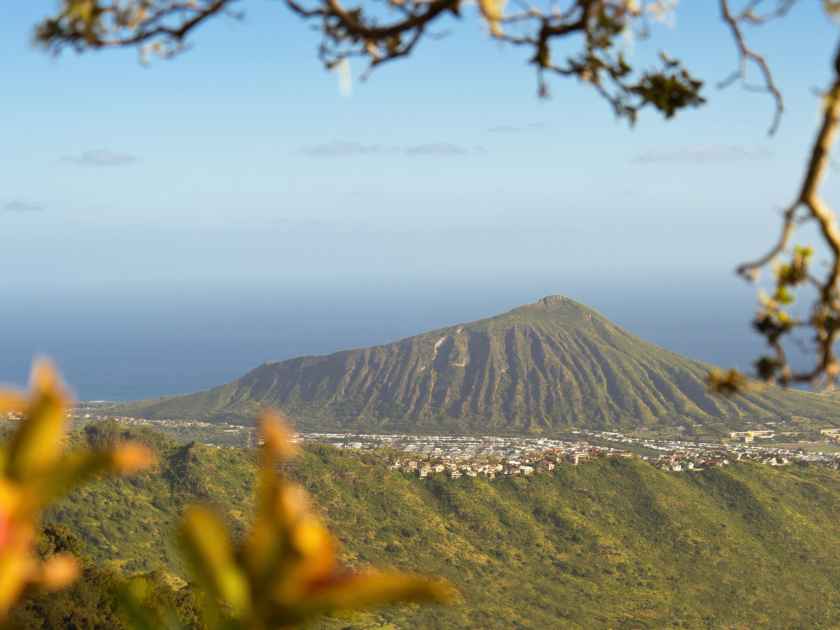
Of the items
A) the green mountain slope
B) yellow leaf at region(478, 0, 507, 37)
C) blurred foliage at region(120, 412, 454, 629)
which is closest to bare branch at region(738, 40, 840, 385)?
yellow leaf at region(478, 0, 507, 37)

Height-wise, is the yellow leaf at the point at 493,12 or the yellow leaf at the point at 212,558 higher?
the yellow leaf at the point at 493,12

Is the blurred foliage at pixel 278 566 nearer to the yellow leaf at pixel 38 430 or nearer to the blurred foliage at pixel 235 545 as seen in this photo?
the blurred foliage at pixel 235 545

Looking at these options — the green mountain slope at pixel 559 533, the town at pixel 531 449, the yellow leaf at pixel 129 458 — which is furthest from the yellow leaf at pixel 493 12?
the town at pixel 531 449

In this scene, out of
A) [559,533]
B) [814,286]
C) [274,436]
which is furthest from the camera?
[559,533]

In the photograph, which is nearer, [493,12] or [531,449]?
[493,12]

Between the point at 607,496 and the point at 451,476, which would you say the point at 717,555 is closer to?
the point at 607,496

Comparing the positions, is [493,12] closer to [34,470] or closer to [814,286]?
[814,286]

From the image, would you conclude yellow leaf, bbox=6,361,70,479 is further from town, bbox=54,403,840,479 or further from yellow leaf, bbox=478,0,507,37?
town, bbox=54,403,840,479

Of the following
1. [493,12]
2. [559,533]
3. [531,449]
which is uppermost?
[493,12]

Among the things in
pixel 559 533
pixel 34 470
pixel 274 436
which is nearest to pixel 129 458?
pixel 34 470

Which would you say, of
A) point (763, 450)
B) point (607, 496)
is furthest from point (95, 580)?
point (763, 450)
